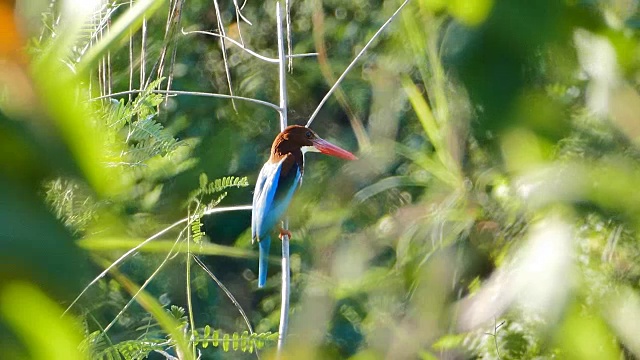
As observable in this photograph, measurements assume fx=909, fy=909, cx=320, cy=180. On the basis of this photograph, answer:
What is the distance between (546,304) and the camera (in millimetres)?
727

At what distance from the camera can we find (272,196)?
1.61m

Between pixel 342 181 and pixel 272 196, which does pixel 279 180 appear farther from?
pixel 342 181

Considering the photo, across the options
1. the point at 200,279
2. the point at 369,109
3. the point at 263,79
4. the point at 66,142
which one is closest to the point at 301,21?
the point at 263,79

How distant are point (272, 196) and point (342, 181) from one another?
93 centimetres

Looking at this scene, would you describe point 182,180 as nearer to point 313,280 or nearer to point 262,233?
point 313,280

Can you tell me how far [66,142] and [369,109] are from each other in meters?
2.42

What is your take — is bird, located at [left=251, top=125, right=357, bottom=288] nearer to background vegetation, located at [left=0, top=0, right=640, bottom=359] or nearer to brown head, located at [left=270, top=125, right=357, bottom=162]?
brown head, located at [left=270, top=125, right=357, bottom=162]

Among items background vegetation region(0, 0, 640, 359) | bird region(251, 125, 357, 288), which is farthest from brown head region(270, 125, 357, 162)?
background vegetation region(0, 0, 640, 359)

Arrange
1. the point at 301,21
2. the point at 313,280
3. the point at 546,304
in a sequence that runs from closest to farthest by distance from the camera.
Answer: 1. the point at 546,304
2. the point at 313,280
3. the point at 301,21

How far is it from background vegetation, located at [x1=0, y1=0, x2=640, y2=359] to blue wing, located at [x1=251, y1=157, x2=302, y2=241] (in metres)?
0.10

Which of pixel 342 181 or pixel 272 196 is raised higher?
pixel 272 196

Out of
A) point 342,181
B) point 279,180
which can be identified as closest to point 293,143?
point 279,180

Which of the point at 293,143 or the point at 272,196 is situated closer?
the point at 272,196

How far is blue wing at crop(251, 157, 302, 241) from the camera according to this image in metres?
1.62
